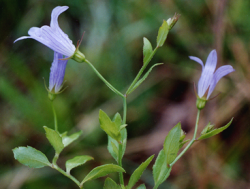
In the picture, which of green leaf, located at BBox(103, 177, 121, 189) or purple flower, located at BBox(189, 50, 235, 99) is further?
purple flower, located at BBox(189, 50, 235, 99)

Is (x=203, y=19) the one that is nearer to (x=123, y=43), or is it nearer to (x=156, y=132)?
(x=123, y=43)

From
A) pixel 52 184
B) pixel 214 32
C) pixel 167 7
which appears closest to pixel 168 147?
pixel 52 184

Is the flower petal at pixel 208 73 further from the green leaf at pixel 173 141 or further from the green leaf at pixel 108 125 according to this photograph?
the green leaf at pixel 108 125

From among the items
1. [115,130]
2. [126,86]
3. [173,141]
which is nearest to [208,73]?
[173,141]

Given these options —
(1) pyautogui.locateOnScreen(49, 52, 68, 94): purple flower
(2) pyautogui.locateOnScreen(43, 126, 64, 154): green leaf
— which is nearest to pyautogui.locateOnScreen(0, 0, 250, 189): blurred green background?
(1) pyautogui.locateOnScreen(49, 52, 68, 94): purple flower

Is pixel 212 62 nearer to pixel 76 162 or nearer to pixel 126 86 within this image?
pixel 76 162

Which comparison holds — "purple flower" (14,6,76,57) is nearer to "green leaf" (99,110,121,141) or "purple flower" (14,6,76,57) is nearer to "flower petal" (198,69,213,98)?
"green leaf" (99,110,121,141)
